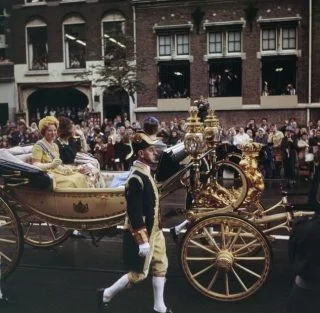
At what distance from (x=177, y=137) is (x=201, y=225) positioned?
37.6 feet

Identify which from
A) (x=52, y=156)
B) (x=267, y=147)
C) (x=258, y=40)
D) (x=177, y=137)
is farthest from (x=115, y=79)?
(x=52, y=156)

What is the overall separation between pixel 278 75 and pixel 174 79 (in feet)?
16.3

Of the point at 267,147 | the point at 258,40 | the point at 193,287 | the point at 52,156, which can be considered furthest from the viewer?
the point at 258,40

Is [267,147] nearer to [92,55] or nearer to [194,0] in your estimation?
[194,0]

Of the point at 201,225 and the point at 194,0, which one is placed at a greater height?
the point at 194,0

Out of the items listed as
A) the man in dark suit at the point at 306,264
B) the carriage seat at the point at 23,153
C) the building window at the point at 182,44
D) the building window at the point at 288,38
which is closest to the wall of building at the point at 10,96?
the building window at the point at 182,44

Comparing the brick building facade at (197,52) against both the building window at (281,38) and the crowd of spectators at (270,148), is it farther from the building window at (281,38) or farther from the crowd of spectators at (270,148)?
the crowd of spectators at (270,148)

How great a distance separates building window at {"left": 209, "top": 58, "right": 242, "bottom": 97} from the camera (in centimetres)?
2502

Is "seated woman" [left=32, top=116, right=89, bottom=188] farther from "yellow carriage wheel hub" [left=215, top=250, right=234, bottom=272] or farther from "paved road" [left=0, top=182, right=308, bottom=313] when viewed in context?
"yellow carriage wheel hub" [left=215, top=250, right=234, bottom=272]

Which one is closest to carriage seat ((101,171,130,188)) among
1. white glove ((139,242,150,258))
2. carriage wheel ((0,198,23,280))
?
carriage wheel ((0,198,23,280))

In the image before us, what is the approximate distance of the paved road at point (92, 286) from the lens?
528 cm

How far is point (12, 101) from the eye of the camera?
2898 cm

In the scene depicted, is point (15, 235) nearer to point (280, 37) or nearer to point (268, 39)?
point (280, 37)

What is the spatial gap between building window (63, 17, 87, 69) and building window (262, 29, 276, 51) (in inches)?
359
